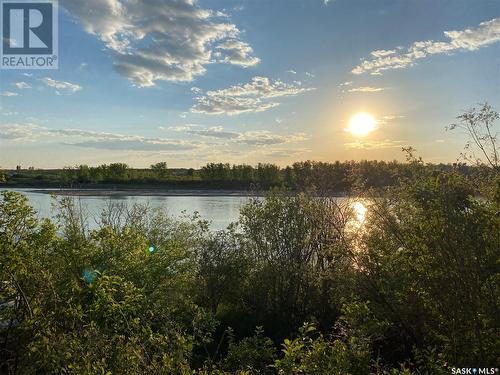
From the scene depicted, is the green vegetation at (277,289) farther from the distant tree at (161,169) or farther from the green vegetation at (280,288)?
the distant tree at (161,169)

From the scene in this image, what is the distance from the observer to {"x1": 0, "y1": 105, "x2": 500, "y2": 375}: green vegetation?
485cm

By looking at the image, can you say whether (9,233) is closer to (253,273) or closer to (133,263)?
(133,263)

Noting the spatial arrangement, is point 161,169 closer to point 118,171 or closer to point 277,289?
point 118,171

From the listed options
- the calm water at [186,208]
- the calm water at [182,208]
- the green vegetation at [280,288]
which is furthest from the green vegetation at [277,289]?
the calm water at [182,208]

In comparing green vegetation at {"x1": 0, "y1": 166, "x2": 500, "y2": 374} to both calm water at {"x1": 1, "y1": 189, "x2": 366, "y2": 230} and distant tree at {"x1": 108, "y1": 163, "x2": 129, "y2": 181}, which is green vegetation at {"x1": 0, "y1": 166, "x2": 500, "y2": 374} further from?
distant tree at {"x1": 108, "y1": 163, "x2": 129, "y2": 181}

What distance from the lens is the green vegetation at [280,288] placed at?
15.9ft

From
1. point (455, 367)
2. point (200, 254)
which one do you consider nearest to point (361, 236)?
point (455, 367)

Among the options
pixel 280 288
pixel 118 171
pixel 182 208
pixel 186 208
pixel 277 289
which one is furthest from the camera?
pixel 118 171

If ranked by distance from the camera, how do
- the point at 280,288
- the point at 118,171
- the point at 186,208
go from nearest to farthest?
1. the point at 280,288
2. the point at 186,208
3. the point at 118,171

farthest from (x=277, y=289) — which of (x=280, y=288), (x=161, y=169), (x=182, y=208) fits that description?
(x=161, y=169)

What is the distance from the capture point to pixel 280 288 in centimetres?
1524

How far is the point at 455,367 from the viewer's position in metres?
4.74

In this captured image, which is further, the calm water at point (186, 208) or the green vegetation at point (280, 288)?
the calm water at point (186, 208)

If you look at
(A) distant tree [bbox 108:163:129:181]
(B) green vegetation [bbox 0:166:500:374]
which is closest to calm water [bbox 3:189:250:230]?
(B) green vegetation [bbox 0:166:500:374]
